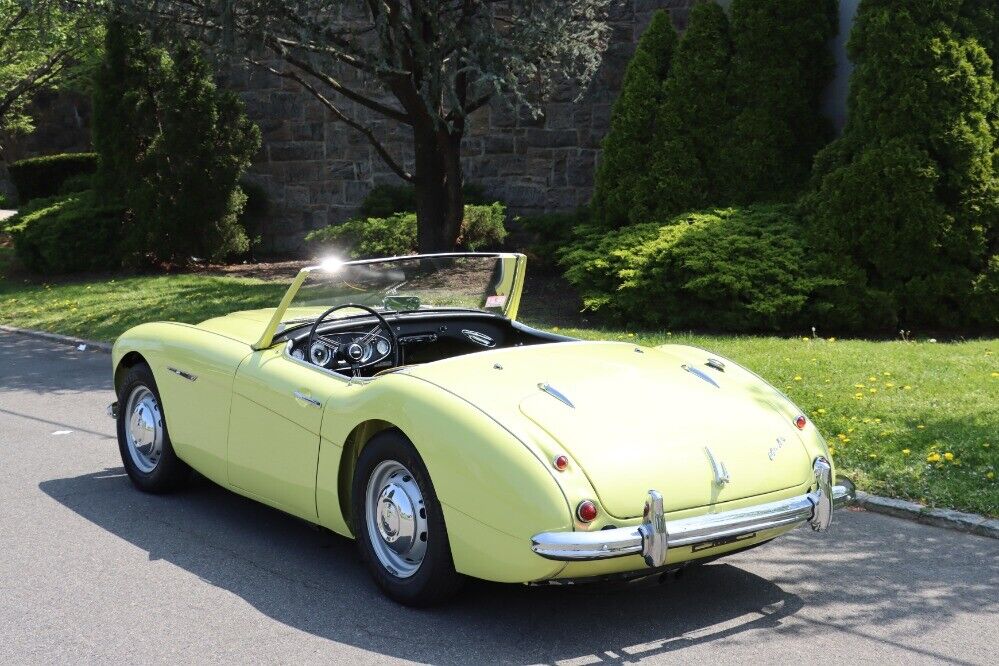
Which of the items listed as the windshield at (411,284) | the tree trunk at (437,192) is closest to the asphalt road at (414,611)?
the windshield at (411,284)

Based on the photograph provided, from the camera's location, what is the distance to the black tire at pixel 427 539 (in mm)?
4609

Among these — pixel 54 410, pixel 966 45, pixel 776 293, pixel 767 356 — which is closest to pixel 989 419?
pixel 767 356

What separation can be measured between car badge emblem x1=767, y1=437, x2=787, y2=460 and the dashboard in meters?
1.56

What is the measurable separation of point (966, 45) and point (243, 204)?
38.1 ft

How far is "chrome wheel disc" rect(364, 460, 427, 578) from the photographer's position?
4.76 metres

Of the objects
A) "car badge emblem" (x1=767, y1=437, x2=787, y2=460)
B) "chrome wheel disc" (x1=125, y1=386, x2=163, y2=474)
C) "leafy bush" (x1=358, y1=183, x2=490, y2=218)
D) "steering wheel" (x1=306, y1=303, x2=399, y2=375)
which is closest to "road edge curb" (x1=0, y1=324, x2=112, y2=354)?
"leafy bush" (x1=358, y1=183, x2=490, y2=218)

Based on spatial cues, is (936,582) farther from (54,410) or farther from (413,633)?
(54,410)

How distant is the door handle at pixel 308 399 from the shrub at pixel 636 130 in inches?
323

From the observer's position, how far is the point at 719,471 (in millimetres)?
4574

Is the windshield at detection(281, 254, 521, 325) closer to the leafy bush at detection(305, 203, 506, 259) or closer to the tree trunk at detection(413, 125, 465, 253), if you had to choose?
the tree trunk at detection(413, 125, 465, 253)

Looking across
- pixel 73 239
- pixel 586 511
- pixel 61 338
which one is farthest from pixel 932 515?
pixel 73 239

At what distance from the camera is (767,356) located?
9.30m

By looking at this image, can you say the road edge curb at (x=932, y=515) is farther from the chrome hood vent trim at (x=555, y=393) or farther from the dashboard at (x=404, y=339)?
the chrome hood vent trim at (x=555, y=393)

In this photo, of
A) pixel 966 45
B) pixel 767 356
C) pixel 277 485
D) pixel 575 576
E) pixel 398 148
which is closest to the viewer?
pixel 575 576
